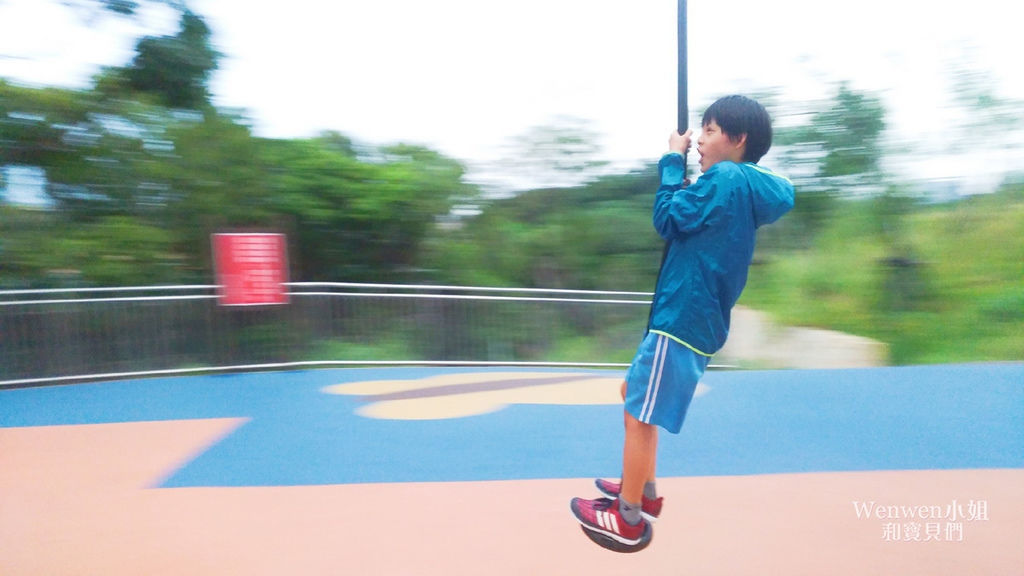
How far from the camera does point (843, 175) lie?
8.46 meters

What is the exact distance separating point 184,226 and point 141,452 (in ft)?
12.3

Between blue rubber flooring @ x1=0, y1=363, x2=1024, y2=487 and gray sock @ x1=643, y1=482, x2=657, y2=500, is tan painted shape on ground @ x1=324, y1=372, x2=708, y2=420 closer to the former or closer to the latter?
blue rubber flooring @ x1=0, y1=363, x2=1024, y2=487

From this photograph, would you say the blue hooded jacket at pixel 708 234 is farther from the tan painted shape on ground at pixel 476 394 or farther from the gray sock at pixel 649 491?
the tan painted shape on ground at pixel 476 394

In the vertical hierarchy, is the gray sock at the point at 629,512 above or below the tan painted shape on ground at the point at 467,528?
above

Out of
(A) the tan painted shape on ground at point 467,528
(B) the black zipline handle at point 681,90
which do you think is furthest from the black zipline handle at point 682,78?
(A) the tan painted shape on ground at point 467,528

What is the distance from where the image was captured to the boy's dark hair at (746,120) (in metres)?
2.46

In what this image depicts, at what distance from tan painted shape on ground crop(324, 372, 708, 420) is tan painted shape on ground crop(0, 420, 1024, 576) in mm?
1540

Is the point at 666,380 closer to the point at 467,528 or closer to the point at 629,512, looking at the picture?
the point at 629,512

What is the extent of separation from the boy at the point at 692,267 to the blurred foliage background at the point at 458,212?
20.6ft

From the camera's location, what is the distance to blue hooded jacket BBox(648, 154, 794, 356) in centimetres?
233

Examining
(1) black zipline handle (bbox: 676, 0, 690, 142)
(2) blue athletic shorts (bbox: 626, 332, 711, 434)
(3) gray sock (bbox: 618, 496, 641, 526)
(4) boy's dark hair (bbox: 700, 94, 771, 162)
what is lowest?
(3) gray sock (bbox: 618, 496, 641, 526)

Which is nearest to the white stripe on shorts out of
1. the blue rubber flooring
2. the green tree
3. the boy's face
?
the boy's face

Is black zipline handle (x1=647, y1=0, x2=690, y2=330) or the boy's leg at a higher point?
black zipline handle (x1=647, y1=0, x2=690, y2=330)

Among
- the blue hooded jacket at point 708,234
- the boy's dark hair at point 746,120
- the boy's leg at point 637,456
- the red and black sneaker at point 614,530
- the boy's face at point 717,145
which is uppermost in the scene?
the boy's dark hair at point 746,120
